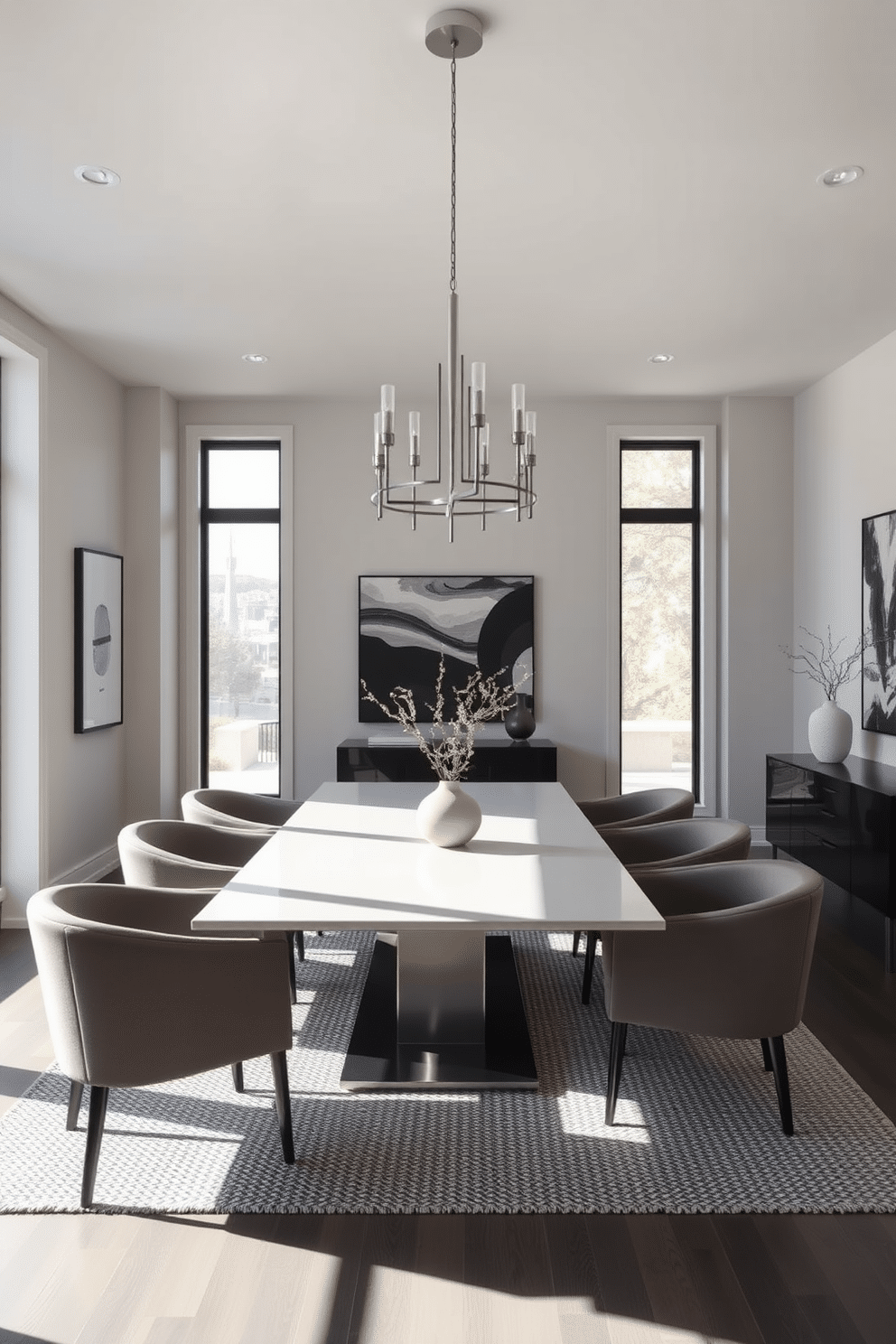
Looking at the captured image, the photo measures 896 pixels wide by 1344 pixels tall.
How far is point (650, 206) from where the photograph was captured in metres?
3.55

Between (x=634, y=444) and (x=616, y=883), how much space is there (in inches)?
172

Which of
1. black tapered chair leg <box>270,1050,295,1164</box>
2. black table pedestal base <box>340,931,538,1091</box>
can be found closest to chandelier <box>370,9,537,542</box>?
black table pedestal base <box>340,931,538,1091</box>

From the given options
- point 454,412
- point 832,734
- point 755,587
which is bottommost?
point 832,734

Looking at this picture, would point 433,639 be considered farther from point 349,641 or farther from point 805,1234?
point 805,1234

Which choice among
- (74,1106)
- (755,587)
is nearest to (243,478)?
(755,587)

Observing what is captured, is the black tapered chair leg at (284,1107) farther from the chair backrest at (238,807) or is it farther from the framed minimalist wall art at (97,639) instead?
the framed minimalist wall art at (97,639)

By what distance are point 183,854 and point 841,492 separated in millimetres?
3959

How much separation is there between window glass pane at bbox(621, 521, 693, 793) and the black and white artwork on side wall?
144 cm

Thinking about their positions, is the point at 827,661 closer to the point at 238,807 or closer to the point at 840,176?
the point at 840,176

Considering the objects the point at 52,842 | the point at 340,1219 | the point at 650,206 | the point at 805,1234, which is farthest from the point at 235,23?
the point at 52,842

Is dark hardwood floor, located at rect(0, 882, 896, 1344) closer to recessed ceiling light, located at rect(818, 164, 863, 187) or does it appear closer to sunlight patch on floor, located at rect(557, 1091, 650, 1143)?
sunlight patch on floor, located at rect(557, 1091, 650, 1143)

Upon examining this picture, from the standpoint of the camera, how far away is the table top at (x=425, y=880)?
2.29m

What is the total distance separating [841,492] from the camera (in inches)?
214

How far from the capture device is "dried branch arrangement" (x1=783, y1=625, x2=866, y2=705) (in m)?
5.31
